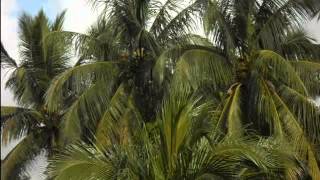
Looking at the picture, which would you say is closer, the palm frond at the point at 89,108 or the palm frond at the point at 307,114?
the palm frond at the point at 307,114

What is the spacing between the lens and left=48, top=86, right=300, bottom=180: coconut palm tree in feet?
28.7

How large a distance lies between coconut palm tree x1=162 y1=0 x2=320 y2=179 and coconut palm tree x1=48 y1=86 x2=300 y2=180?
5.62 meters

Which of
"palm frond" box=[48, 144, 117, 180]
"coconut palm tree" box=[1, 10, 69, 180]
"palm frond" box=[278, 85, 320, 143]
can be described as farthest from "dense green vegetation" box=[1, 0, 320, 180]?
"coconut palm tree" box=[1, 10, 69, 180]

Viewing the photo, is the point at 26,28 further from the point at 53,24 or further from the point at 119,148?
the point at 119,148

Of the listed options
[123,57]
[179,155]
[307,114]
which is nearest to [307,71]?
[307,114]

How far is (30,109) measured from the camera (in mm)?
24094

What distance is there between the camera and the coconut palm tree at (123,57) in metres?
17.7

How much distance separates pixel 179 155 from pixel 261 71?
8.07 m

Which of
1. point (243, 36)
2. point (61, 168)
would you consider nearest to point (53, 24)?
point (243, 36)

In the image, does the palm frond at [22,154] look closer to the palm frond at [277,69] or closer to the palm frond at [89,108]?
the palm frond at [89,108]

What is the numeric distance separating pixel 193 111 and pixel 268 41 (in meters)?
8.37

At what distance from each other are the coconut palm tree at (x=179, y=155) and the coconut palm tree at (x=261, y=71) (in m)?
5.62

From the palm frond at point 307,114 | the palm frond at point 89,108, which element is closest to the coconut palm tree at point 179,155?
the palm frond at point 307,114

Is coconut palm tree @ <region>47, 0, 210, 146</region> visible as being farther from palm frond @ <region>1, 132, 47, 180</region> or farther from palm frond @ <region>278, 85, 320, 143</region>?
palm frond @ <region>1, 132, 47, 180</region>
